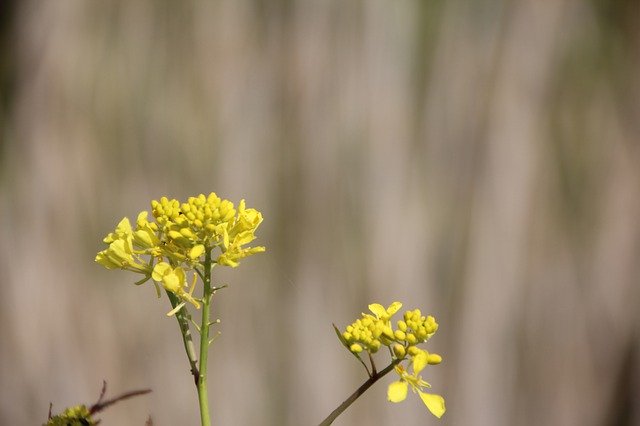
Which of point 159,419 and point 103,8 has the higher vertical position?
point 103,8

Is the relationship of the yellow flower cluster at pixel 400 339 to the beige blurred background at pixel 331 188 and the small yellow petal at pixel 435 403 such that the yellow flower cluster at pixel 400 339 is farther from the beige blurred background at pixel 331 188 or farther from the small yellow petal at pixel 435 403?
the beige blurred background at pixel 331 188

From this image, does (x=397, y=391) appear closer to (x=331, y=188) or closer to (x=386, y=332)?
(x=386, y=332)

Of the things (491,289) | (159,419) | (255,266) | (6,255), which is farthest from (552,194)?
(6,255)

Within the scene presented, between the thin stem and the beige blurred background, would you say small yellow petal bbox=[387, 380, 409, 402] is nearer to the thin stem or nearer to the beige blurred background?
the thin stem

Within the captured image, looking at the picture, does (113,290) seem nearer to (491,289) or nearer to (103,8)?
(103,8)

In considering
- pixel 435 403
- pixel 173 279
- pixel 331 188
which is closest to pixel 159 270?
pixel 173 279

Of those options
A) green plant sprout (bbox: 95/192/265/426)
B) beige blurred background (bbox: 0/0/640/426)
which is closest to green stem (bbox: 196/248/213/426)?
green plant sprout (bbox: 95/192/265/426)
